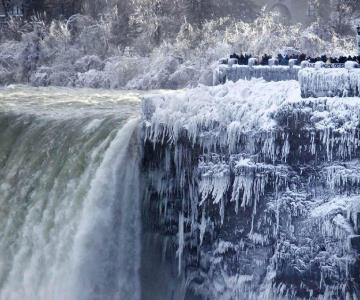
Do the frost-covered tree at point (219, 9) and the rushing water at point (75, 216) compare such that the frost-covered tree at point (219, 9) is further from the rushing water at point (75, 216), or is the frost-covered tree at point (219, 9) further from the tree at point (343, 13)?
the rushing water at point (75, 216)

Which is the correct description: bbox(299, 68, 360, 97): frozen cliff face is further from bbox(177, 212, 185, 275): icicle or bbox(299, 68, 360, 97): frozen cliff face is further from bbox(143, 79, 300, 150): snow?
bbox(177, 212, 185, 275): icicle

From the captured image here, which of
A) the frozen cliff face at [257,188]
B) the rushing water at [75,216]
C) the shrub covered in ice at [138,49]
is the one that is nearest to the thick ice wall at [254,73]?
the frozen cliff face at [257,188]

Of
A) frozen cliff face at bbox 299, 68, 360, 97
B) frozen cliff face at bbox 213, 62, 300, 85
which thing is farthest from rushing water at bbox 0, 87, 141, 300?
frozen cliff face at bbox 299, 68, 360, 97

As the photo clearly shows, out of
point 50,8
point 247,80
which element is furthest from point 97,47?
point 247,80

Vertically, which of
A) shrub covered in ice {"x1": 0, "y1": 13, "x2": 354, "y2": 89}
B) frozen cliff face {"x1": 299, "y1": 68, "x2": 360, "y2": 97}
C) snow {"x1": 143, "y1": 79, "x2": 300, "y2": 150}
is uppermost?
shrub covered in ice {"x1": 0, "y1": 13, "x2": 354, "y2": 89}

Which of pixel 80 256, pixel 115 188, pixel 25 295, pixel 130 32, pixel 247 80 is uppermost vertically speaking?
pixel 130 32

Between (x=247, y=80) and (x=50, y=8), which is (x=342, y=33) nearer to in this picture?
(x=50, y=8)

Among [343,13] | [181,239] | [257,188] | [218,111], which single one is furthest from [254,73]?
[343,13]
